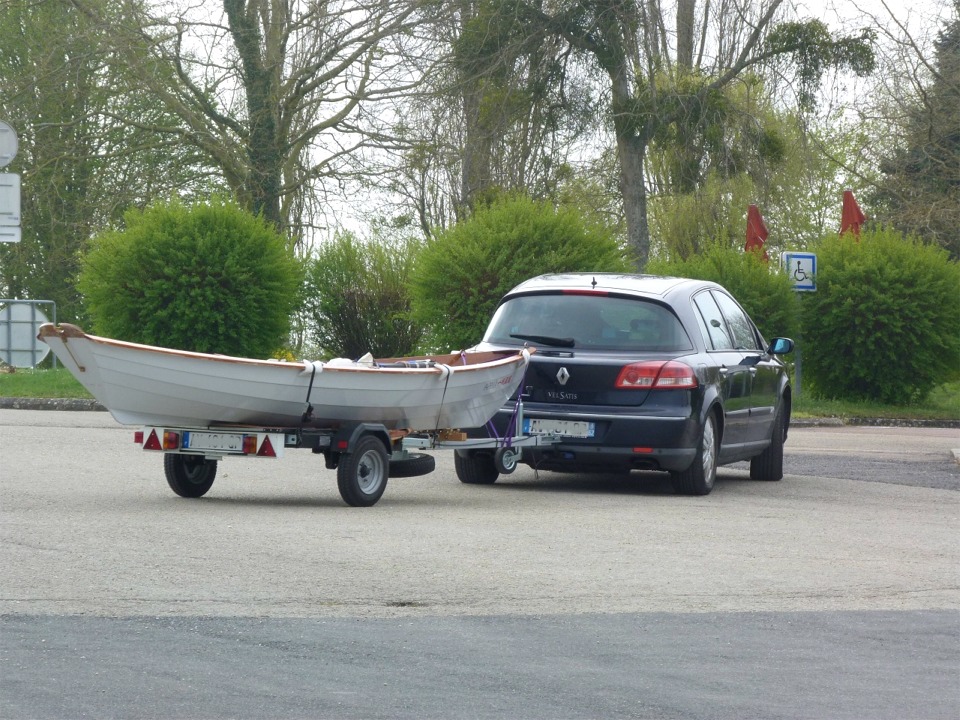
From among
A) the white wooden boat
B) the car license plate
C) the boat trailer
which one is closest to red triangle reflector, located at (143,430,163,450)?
the boat trailer

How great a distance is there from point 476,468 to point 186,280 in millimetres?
13842

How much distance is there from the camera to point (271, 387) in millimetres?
Answer: 10445

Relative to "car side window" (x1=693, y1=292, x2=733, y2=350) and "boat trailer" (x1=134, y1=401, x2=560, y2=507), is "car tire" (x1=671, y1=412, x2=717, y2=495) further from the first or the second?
"boat trailer" (x1=134, y1=401, x2=560, y2=507)

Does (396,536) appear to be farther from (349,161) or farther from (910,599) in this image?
(349,161)

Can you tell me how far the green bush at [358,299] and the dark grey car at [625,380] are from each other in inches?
718

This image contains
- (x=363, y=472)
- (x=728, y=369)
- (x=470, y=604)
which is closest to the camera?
(x=470, y=604)

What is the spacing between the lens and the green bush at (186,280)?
2588cm

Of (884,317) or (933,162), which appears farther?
(933,162)

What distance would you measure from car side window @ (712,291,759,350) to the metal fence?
42.6 feet

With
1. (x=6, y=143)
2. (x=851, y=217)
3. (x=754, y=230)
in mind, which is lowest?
(x=6, y=143)

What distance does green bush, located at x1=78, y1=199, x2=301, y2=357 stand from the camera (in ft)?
84.9

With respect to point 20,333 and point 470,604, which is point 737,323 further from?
point 20,333

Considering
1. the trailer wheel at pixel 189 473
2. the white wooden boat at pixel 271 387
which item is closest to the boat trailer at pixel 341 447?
the trailer wheel at pixel 189 473

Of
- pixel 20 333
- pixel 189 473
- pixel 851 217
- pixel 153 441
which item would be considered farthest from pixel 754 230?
pixel 153 441
